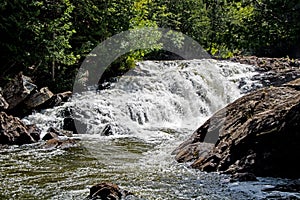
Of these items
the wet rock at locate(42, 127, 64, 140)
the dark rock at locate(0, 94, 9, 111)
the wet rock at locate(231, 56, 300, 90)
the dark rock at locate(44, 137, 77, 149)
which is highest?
the wet rock at locate(231, 56, 300, 90)

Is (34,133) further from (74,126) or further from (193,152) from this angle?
(193,152)

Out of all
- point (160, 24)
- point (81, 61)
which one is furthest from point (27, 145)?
point (160, 24)

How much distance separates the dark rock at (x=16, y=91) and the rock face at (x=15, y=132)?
98.2 inches

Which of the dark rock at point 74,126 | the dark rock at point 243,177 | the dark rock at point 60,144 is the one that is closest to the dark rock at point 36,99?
the dark rock at point 74,126

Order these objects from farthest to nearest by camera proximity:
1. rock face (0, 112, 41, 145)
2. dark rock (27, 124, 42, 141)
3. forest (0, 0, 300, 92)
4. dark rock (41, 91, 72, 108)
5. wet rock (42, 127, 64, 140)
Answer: forest (0, 0, 300, 92)
dark rock (41, 91, 72, 108)
wet rock (42, 127, 64, 140)
dark rock (27, 124, 42, 141)
rock face (0, 112, 41, 145)

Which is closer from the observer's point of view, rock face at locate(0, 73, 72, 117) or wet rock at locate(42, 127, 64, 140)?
wet rock at locate(42, 127, 64, 140)

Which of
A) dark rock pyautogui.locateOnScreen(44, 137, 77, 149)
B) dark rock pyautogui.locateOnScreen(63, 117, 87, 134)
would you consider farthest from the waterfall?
dark rock pyautogui.locateOnScreen(44, 137, 77, 149)

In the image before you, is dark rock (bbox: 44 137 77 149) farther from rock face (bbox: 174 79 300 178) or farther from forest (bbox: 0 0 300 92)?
forest (bbox: 0 0 300 92)

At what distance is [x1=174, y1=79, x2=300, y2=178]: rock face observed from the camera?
690cm

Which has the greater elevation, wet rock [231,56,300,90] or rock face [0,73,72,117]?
wet rock [231,56,300,90]

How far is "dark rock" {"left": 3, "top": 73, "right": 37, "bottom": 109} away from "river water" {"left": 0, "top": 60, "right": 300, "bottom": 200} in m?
0.87

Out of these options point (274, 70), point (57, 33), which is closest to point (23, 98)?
point (57, 33)

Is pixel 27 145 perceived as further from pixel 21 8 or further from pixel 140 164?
pixel 21 8

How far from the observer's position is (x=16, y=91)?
15133 mm
